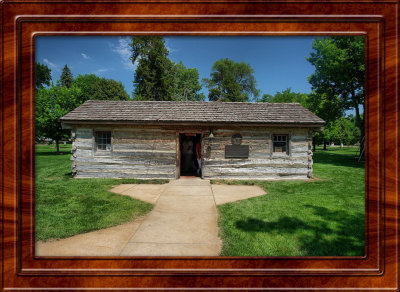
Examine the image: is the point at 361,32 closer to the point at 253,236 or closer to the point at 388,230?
the point at 388,230

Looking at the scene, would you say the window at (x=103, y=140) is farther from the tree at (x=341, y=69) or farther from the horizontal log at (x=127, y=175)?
the tree at (x=341, y=69)

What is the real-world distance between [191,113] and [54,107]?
14.5 m

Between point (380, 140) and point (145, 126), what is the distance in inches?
344

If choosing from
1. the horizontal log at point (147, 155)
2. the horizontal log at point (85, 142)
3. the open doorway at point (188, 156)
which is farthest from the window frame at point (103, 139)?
the open doorway at point (188, 156)

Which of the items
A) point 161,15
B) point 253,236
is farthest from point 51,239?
point 161,15

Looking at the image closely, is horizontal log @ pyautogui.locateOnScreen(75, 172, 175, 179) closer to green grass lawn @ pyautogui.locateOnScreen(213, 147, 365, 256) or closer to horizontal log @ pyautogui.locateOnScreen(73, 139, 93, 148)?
horizontal log @ pyautogui.locateOnScreen(73, 139, 93, 148)

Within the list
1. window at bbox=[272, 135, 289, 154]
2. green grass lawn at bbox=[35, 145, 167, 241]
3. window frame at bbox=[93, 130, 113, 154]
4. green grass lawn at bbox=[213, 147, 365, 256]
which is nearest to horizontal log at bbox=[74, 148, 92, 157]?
window frame at bbox=[93, 130, 113, 154]

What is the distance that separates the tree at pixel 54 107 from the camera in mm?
15203

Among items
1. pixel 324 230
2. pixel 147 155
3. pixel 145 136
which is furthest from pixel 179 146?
pixel 324 230

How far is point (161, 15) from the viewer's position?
1411 mm

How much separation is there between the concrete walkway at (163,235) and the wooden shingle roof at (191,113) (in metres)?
4.20

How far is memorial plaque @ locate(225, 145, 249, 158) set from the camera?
9.05 m

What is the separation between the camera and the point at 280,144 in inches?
366

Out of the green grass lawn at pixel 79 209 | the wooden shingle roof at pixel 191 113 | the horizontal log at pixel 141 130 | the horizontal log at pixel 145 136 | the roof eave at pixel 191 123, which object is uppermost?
the wooden shingle roof at pixel 191 113
